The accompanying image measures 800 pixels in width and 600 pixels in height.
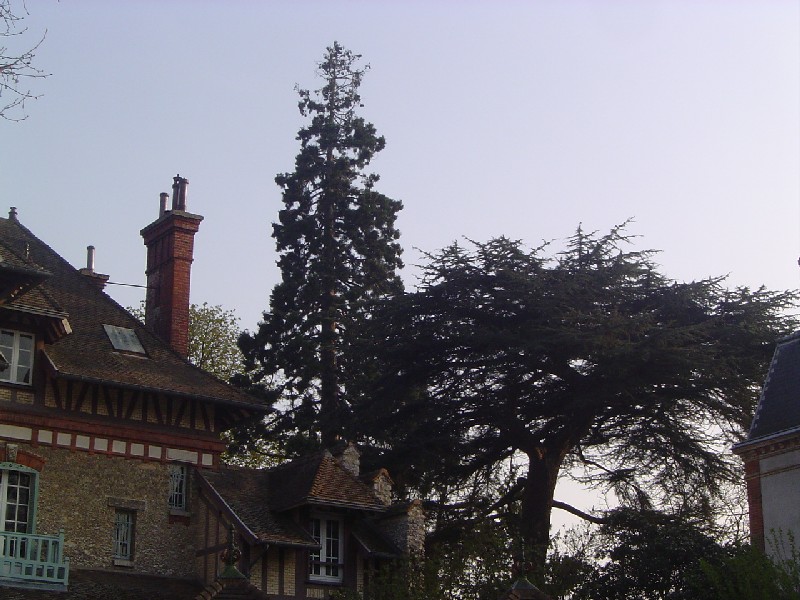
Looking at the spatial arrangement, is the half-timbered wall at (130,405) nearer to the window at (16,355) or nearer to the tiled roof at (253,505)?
the window at (16,355)

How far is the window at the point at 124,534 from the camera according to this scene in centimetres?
2572

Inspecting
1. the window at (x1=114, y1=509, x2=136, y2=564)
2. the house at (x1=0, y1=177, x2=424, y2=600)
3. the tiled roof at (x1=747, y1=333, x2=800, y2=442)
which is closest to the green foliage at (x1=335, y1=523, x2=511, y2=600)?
the house at (x1=0, y1=177, x2=424, y2=600)

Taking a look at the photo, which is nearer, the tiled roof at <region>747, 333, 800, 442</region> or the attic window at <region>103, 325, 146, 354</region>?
the tiled roof at <region>747, 333, 800, 442</region>

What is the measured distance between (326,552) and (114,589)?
16.1 feet

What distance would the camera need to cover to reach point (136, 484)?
1035 inches

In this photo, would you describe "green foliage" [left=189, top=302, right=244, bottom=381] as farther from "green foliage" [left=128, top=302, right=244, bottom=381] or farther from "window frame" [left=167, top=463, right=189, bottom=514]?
"window frame" [left=167, top=463, right=189, bottom=514]

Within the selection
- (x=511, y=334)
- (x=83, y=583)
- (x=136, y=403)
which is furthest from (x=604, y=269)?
(x=83, y=583)

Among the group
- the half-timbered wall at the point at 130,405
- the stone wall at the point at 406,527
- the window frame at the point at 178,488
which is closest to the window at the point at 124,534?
the window frame at the point at 178,488

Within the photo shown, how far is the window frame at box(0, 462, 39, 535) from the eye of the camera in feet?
79.9

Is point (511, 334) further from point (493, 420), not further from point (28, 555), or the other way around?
point (28, 555)

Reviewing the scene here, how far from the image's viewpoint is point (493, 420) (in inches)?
1375

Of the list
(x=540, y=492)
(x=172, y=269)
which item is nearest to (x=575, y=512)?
(x=540, y=492)

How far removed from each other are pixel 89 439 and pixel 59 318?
270cm

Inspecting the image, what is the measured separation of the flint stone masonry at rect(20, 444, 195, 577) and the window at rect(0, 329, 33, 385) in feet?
4.95
